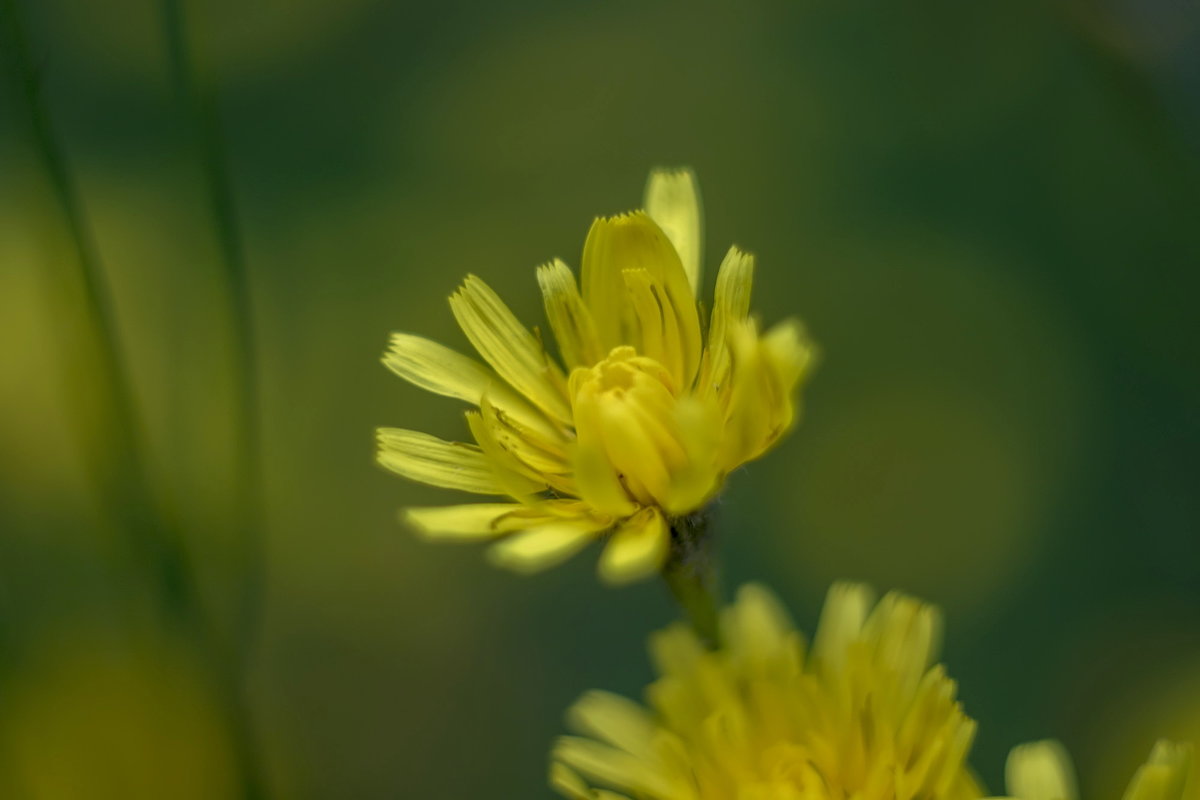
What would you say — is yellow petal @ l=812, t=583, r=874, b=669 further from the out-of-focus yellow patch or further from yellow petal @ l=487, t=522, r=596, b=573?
the out-of-focus yellow patch

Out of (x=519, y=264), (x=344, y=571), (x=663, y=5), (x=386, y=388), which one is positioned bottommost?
(x=344, y=571)

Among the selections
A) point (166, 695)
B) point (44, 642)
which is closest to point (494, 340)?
point (166, 695)

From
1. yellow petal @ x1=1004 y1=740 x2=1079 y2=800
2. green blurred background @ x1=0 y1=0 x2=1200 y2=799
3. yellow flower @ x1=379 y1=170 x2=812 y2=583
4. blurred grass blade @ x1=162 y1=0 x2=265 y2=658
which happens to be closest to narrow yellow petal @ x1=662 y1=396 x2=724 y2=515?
yellow flower @ x1=379 y1=170 x2=812 y2=583

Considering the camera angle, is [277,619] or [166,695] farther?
[277,619]

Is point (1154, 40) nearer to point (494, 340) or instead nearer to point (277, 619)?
point (494, 340)

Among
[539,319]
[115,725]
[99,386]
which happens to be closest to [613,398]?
[99,386]

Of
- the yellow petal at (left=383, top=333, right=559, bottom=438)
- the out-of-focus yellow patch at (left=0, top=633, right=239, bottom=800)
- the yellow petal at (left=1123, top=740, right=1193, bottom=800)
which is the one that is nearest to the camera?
the yellow petal at (left=1123, top=740, right=1193, bottom=800)

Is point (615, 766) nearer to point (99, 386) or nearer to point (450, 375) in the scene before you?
point (450, 375)

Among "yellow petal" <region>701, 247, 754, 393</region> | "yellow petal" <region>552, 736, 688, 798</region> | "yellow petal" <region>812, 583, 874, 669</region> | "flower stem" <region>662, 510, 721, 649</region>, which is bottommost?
"yellow petal" <region>552, 736, 688, 798</region>
